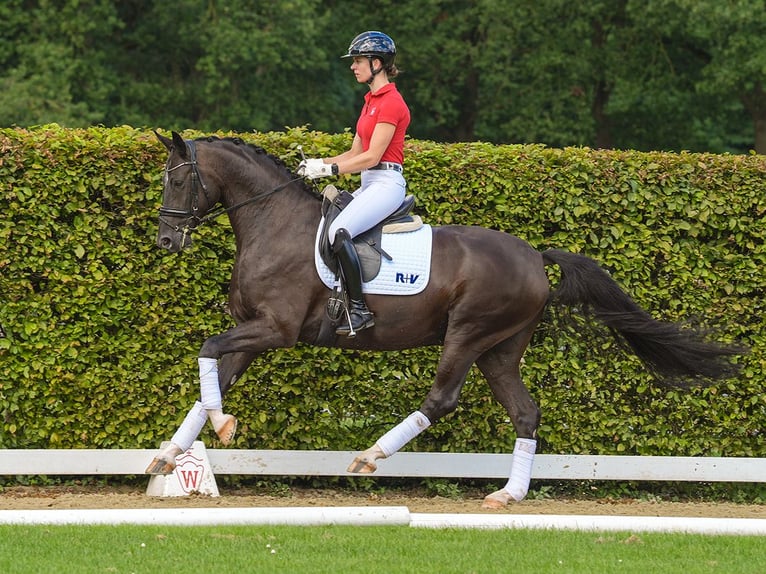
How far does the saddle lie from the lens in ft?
25.1

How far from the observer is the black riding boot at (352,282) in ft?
24.6

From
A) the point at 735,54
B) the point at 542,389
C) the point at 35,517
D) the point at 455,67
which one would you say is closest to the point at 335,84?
the point at 455,67

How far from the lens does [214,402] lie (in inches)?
293

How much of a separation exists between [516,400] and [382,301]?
1.28m

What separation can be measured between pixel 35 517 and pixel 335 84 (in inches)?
1125

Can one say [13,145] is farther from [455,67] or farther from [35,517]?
[455,67]

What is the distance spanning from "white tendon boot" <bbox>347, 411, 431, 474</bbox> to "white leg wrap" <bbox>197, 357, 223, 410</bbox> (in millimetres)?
1030

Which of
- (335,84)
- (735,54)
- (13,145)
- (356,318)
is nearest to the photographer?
(356,318)

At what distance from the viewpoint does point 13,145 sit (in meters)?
8.49

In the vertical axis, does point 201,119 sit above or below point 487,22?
below

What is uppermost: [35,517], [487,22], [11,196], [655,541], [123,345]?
[487,22]

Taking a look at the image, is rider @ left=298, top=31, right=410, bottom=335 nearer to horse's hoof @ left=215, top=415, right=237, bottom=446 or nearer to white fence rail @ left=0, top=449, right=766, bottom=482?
horse's hoof @ left=215, top=415, right=237, bottom=446

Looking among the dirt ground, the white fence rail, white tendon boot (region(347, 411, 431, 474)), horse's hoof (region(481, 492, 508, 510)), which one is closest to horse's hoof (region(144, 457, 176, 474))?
the dirt ground

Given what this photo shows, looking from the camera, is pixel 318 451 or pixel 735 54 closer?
pixel 318 451
